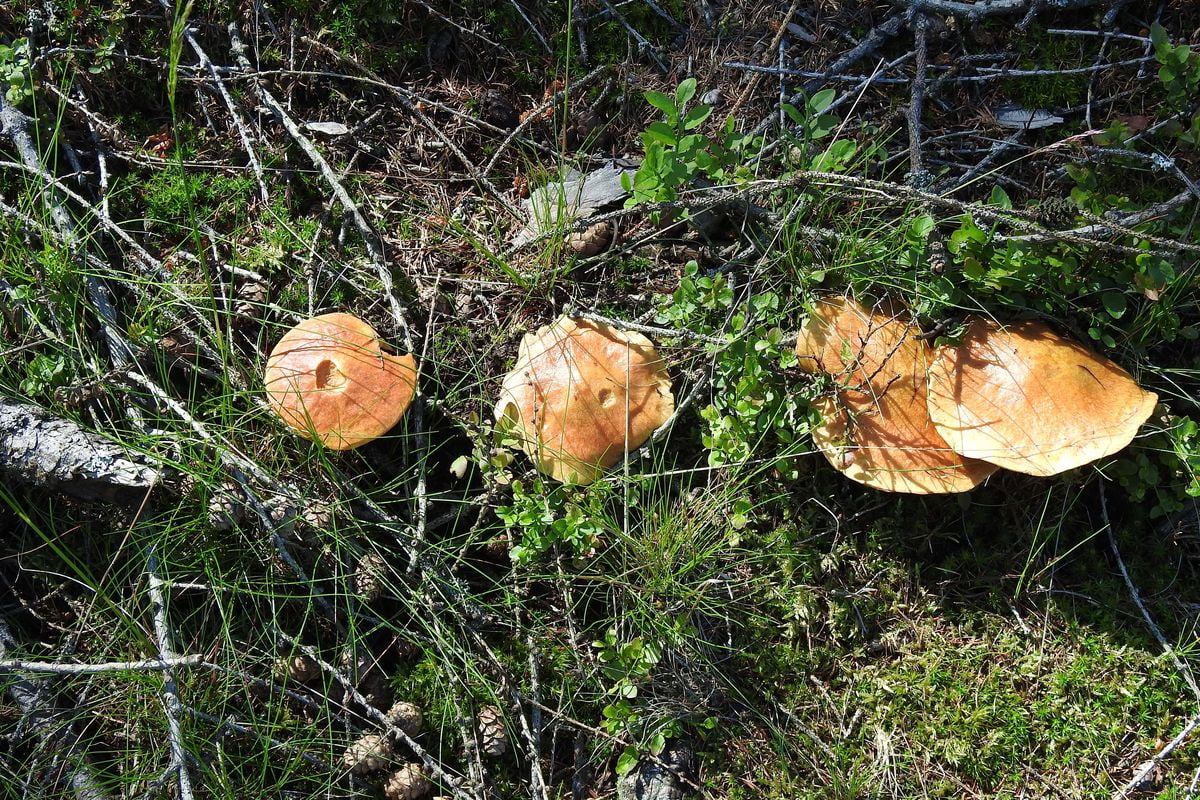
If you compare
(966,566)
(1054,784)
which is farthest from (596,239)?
(1054,784)

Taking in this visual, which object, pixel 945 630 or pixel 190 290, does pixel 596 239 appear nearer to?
pixel 190 290

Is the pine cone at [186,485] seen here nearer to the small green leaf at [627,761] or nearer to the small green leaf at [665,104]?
the small green leaf at [627,761]

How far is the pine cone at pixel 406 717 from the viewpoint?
124 inches

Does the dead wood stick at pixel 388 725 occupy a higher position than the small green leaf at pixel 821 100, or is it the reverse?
the small green leaf at pixel 821 100

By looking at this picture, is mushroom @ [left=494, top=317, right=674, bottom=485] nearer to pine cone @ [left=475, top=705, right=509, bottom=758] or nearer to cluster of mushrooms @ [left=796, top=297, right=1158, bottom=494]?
cluster of mushrooms @ [left=796, top=297, right=1158, bottom=494]

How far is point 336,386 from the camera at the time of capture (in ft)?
10.0

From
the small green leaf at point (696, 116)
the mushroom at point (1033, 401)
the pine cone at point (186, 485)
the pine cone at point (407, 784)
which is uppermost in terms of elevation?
the small green leaf at point (696, 116)

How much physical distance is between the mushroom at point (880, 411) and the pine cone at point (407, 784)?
78.7 inches

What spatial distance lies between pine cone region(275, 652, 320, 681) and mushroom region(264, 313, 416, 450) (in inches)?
34.2

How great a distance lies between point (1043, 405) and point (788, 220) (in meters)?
1.19

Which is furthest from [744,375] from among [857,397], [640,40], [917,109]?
[640,40]

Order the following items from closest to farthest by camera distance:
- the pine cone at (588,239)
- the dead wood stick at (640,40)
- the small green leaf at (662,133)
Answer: the small green leaf at (662,133) < the pine cone at (588,239) < the dead wood stick at (640,40)

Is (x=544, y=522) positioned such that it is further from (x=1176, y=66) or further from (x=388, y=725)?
(x=1176, y=66)

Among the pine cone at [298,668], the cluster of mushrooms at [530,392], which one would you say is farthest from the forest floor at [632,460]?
the cluster of mushrooms at [530,392]
